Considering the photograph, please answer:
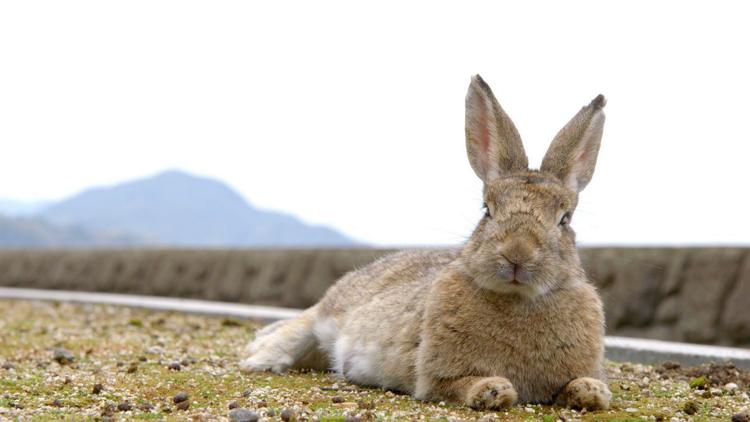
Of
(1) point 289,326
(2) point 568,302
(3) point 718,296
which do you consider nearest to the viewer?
(2) point 568,302

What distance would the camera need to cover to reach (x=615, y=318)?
37.9ft

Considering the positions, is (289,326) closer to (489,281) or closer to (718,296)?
(489,281)

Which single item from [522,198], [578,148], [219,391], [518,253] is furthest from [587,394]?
[219,391]

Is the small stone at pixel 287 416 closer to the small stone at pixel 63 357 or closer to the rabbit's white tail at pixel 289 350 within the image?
the rabbit's white tail at pixel 289 350

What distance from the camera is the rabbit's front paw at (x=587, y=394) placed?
225 inches

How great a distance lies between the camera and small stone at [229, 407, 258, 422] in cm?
521

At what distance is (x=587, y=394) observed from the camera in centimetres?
571

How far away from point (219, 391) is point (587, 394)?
2503 millimetres

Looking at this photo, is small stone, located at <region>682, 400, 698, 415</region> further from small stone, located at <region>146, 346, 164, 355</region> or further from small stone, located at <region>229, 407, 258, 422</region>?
small stone, located at <region>146, 346, 164, 355</region>

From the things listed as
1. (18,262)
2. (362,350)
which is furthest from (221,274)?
(362,350)

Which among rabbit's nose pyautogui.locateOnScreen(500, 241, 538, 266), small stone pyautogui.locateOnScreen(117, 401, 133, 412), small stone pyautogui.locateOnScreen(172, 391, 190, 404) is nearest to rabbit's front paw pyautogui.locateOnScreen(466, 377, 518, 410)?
rabbit's nose pyautogui.locateOnScreen(500, 241, 538, 266)

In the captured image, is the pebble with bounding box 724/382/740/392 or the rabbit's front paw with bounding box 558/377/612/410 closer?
the rabbit's front paw with bounding box 558/377/612/410

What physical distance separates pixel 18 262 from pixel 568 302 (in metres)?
20.7

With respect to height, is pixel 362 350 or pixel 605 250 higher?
pixel 605 250
